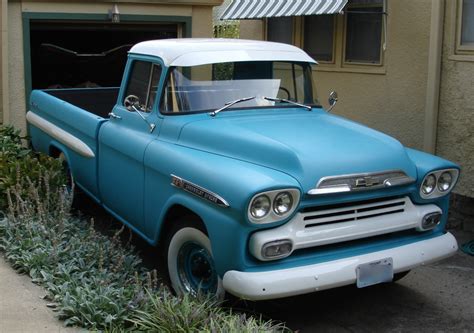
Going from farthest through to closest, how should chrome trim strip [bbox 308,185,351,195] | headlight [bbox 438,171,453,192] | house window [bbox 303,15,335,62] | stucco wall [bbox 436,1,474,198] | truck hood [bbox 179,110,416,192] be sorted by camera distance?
house window [bbox 303,15,335,62] < stucco wall [bbox 436,1,474,198] < headlight [bbox 438,171,453,192] < truck hood [bbox 179,110,416,192] < chrome trim strip [bbox 308,185,351,195]

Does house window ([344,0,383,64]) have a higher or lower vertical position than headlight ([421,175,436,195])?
higher

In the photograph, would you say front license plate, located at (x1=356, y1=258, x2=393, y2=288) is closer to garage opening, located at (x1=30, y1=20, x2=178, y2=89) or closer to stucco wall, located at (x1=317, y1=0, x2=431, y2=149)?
stucco wall, located at (x1=317, y1=0, x2=431, y2=149)

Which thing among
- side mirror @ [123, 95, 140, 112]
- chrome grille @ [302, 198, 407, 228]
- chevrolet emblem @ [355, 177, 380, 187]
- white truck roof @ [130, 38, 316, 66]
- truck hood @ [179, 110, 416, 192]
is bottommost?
chrome grille @ [302, 198, 407, 228]

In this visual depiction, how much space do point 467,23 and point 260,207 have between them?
13.3 ft

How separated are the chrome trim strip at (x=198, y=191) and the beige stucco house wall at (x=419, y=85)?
11.8 ft

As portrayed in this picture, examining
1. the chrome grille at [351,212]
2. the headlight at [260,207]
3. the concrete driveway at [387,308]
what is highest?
the headlight at [260,207]

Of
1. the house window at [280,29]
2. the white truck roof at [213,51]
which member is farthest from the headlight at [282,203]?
the house window at [280,29]

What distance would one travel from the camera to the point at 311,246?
4.20 meters

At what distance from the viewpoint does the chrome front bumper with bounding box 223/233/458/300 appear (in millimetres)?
3945

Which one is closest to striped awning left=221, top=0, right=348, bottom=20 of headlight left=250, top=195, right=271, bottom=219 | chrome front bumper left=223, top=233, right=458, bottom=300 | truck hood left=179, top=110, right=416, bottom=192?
truck hood left=179, top=110, right=416, bottom=192

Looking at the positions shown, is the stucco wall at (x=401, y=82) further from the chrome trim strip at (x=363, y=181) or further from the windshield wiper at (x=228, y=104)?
the chrome trim strip at (x=363, y=181)

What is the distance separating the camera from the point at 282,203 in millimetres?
4102

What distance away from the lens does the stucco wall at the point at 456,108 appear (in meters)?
6.82

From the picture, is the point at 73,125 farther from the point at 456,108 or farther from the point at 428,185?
the point at 456,108
